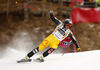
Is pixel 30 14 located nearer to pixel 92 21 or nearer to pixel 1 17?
pixel 1 17

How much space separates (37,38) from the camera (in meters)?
10.2

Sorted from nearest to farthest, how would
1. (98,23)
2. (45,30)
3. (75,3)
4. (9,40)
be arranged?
(9,40) < (45,30) < (98,23) < (75,3)

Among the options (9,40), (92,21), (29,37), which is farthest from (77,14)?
(9,40)

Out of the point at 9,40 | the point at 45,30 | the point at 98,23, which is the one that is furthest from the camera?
the point at 98,23

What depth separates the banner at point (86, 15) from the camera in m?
10.3

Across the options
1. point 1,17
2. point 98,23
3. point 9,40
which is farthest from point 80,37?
point 1,17

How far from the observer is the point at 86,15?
10.7m

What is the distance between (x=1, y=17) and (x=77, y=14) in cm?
516

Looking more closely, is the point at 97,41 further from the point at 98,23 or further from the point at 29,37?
the point at 29,37

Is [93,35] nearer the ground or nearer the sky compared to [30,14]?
nearer the ground

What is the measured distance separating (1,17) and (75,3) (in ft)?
23.0

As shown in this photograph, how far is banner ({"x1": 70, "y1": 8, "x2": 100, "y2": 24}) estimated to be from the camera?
10.3 meters

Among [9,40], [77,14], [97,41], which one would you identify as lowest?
[97,41]

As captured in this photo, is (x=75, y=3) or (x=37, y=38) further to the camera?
(x=75, y=3)
